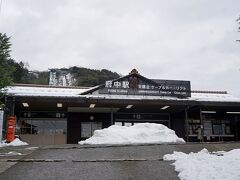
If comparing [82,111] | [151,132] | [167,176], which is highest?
[82,111]

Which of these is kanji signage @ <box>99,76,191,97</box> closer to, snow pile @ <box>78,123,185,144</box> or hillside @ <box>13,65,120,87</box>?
snow pile @ <box>78,123,185,144</box>

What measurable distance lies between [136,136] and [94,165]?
700 cm

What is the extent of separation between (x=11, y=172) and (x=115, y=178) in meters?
2.36

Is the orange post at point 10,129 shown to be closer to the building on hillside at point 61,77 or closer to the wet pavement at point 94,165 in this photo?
the wet pavement at point 94,165

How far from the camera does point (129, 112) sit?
2458 centimetres

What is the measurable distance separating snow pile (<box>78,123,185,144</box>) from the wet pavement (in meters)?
3.59

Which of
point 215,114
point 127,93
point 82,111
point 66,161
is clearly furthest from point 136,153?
point 215,114

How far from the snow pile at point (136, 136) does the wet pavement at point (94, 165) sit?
3594 mm

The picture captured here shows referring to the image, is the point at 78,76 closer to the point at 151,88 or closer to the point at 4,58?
the point at 151,88

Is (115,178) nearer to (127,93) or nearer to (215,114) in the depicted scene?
(127,93)

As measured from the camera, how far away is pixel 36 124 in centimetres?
2327

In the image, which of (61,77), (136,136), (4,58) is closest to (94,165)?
(4,58)

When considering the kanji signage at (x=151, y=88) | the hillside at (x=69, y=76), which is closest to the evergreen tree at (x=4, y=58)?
the kanji signage at (x=151, y=88)

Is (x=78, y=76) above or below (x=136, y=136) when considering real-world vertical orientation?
above
